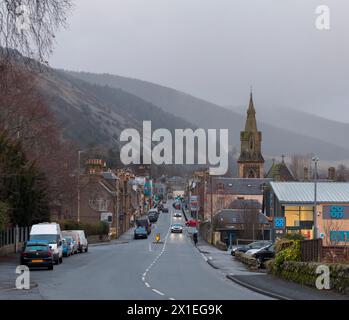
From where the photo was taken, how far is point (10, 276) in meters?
Answer: 34.2

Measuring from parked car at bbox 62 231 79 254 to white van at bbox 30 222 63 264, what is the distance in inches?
364

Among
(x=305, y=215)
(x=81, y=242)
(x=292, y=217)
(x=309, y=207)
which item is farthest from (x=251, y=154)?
(x=81, y=242)

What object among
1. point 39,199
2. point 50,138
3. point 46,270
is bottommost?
point 46,270

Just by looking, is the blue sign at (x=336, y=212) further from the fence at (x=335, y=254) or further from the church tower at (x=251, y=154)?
the church tower at (x=251, y=154)

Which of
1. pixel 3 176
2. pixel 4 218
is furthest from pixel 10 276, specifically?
pixel 3 176

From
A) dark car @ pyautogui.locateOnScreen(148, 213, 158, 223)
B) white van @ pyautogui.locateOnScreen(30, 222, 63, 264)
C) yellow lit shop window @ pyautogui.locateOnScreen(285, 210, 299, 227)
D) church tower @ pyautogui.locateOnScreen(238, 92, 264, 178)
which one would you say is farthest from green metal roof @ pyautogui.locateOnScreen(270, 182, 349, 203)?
church tower @ pyautogui.locateOnScreen(238, 92, 264, 178)

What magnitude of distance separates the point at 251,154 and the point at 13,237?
120 m

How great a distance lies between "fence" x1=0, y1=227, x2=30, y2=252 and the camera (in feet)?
180

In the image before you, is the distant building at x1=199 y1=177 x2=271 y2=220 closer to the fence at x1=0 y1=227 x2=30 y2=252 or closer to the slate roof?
the slate roof

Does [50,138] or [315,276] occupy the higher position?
[50,138]

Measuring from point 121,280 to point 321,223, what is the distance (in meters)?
37.1

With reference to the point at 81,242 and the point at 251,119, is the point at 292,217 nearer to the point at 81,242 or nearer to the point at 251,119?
the point at 81,242
